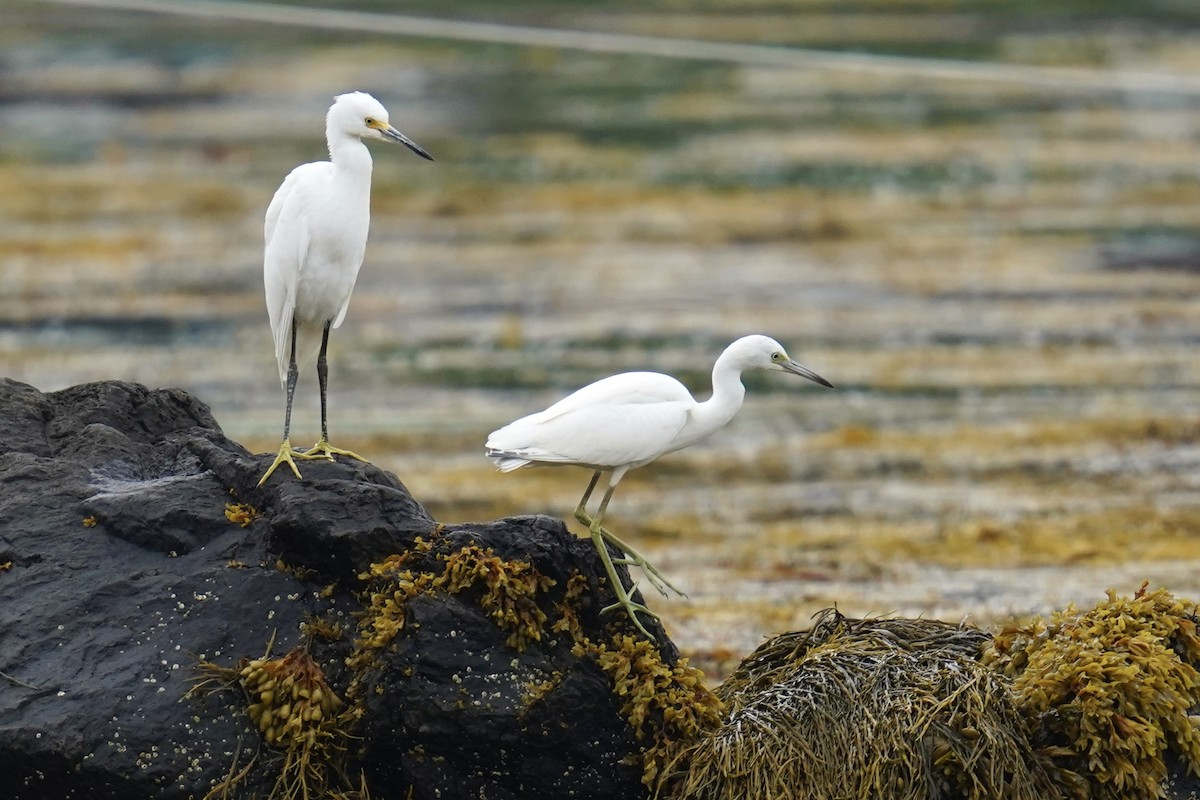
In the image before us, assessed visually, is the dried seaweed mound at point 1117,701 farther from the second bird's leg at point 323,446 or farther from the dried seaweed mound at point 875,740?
the second bird's leg at point 323,446

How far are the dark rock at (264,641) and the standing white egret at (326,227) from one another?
0.64 m

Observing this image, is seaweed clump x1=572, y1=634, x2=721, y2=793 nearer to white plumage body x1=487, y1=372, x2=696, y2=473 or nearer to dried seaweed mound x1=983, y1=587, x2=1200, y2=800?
white plumage body x1=487, y1=372, x2=696, y2=473

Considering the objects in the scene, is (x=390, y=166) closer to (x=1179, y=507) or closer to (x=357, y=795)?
(x=1179, y=507)

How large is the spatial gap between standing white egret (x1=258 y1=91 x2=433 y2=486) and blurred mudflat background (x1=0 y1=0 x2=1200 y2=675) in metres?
3.77

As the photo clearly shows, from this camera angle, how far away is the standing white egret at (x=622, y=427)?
8016 mm

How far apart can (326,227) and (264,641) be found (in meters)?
1.93

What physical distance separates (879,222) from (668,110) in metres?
5.66

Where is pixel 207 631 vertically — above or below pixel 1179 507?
above

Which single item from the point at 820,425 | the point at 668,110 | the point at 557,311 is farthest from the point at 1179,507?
the point at 668,110

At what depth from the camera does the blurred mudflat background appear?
15320 millimetres

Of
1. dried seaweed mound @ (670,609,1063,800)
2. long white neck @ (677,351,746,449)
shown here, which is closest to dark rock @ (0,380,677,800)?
dried seaweed mound @ (670,609,1063,800)

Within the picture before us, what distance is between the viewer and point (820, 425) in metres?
17.9

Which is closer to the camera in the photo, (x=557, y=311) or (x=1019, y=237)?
(x=557, y=311)

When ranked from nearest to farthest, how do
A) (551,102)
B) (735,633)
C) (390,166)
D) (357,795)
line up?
(357,795)
(735,633)
(390,166)
(551,102)
